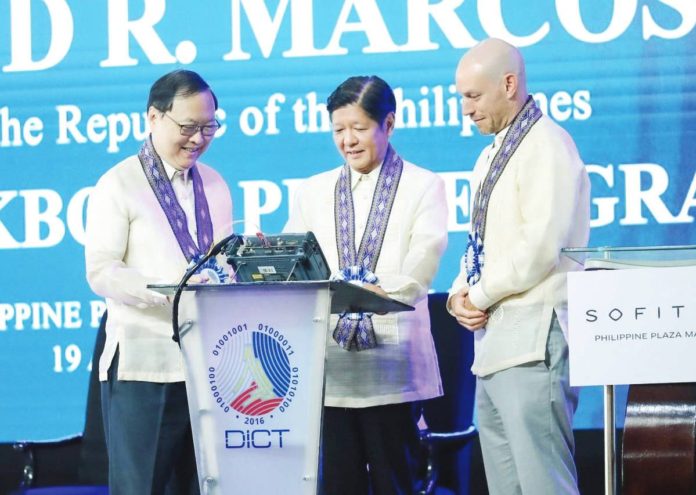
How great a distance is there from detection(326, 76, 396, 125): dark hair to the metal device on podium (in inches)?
33.6

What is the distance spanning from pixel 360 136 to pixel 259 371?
3.36 feet

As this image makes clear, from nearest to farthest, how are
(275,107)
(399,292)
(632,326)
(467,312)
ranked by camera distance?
(632,326)
(467,312)
(399,292)
(275,107)

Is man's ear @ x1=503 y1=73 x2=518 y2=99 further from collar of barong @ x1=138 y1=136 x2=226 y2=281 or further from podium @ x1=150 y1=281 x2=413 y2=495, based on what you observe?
collar of barong @ x1=138 y1=136 x2=226 y2=281

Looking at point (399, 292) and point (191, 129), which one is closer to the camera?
point (399, 292)

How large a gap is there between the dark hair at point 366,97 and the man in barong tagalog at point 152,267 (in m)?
0.40

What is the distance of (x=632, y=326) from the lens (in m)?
2.66

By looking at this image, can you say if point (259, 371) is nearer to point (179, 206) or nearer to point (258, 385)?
point (258, 385)

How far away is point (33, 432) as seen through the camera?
4.62 metres

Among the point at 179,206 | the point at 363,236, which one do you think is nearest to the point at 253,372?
the point at 363,236

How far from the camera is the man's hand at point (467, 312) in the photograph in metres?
3.27

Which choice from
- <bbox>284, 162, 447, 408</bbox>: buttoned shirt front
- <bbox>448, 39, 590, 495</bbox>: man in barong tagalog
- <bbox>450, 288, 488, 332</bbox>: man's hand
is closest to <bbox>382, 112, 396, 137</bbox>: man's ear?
<bbox>284, 162, 447, 408</bbox>: buttoned shirt front

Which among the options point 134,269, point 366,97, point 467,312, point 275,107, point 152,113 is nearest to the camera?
point 467,312

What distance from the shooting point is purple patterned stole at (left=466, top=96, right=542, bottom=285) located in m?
3.30

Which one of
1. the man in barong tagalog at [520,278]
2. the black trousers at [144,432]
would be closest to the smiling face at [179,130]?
the black trousers at [144,432]
